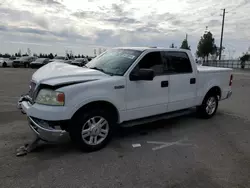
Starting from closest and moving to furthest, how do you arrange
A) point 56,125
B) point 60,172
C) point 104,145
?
point 60,172, point 56,125, point 104,145

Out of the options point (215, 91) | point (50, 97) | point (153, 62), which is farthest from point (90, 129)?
point (215, 91)

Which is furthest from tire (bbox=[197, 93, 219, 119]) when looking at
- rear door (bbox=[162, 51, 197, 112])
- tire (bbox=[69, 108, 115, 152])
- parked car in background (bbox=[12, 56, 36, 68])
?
parked car in background (bbox=[12, 56, 36, 68])

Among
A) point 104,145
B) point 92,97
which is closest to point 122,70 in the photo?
point 92,97

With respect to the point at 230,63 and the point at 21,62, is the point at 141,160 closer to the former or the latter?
the point at 21,62

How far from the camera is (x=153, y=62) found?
15.1 ft

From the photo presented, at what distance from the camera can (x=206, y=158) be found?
12.4 feet

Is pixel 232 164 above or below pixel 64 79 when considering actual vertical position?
below

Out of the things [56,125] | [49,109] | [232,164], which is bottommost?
[232,164]

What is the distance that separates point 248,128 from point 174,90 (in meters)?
2.25

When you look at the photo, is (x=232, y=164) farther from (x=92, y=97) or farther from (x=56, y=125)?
(x=56, y=125)

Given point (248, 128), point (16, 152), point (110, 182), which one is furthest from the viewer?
point (248, 128)

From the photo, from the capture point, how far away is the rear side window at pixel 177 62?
483cm

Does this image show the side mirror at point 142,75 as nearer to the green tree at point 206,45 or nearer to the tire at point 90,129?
the tire at point 90,129

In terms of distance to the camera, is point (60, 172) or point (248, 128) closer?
point (60, 172)
